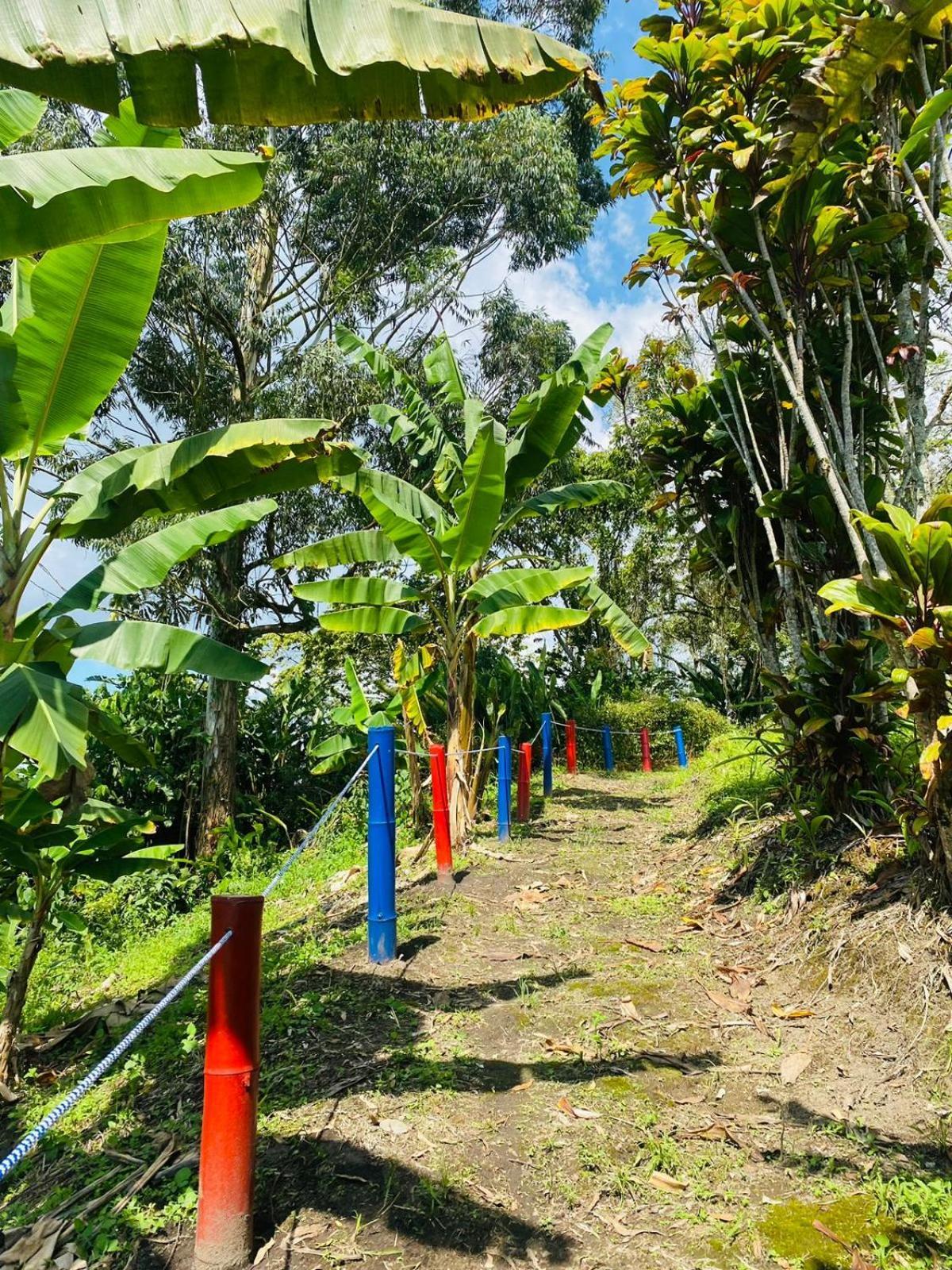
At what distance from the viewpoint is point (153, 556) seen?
4.11m

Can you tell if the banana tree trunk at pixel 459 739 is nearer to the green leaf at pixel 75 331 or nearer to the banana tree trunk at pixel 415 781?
the banana tree trunk at pixel 415 781

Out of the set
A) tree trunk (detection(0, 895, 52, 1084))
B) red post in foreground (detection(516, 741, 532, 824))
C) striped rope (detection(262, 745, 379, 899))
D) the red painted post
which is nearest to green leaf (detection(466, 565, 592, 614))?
the red painted post

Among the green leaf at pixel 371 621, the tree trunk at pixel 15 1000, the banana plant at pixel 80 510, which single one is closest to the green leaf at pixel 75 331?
the banana plant at pixel 80 510

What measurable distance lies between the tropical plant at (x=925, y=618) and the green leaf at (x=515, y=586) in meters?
3.59

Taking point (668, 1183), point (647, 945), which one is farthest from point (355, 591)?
point (668, 1183)

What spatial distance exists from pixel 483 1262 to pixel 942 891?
237cm

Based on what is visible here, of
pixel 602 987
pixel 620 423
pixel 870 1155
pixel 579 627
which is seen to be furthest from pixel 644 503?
pixel 870 1155

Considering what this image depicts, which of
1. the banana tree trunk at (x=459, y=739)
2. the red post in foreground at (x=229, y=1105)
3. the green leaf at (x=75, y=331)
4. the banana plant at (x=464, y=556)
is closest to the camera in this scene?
the red post in foreground at (x=229, y=1105)

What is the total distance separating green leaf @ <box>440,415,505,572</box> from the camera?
591cm

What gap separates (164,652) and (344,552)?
3072 mm

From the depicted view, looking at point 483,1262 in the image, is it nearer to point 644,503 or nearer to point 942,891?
point 942,891

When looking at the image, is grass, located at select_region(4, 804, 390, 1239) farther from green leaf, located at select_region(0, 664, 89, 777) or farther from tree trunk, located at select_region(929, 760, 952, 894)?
tree trunk, located at select_region(929, 760, 952, 894)

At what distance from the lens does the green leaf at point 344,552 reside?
6.81m

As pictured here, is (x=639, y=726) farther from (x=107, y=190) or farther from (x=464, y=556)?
(x=107, y=190)
